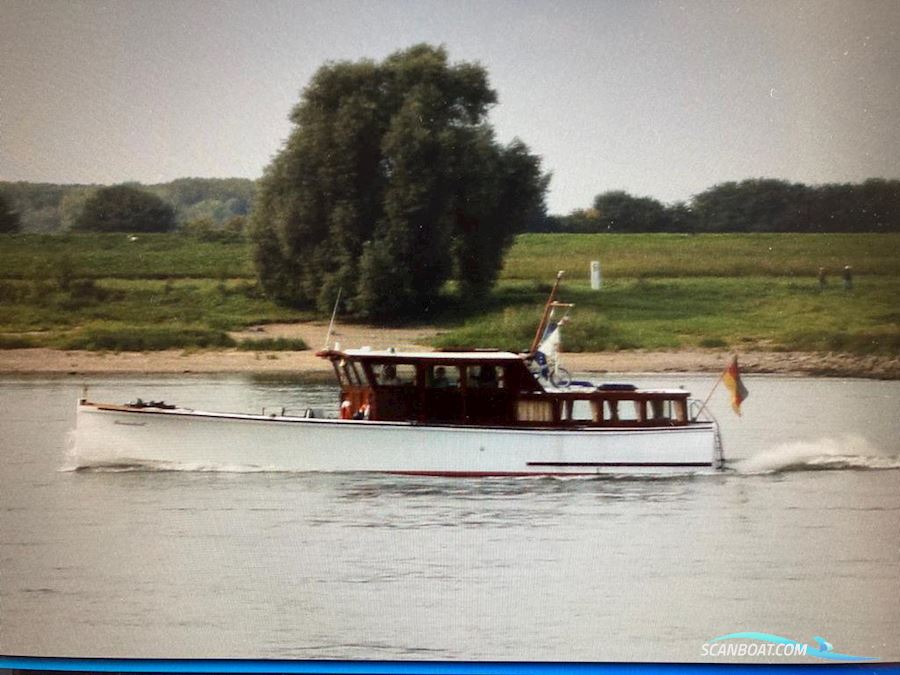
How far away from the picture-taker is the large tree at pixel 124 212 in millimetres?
9141

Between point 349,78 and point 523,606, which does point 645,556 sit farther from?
point 349,78

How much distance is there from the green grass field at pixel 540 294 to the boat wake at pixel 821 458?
27.7 inches

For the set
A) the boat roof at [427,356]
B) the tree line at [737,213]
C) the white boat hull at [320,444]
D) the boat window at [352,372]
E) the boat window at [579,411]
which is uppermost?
the tree line at [737,213]

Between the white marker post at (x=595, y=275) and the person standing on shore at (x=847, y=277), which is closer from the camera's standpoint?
the person standing on shore at (x=847, y=277)

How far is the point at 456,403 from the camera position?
379 inches

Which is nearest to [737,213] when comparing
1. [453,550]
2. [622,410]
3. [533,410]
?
[622,410]

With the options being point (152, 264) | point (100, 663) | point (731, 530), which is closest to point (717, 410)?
point (731, 530)

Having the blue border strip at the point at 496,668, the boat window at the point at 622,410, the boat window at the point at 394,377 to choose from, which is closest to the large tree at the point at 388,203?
the boat window at the point at 394,377

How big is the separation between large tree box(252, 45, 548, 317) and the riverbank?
841mm

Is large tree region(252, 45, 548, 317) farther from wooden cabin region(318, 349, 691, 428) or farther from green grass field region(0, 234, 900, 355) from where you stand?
wooden cabin region(318, 349, 691, 428)

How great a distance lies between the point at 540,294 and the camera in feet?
31.1

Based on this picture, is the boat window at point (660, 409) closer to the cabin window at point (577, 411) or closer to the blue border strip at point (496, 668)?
the cabin window at point (577, 411)

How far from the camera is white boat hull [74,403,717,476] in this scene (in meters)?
9.55

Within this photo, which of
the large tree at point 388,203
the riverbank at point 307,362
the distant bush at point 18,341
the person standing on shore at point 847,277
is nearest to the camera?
the large tree at point 388,203
